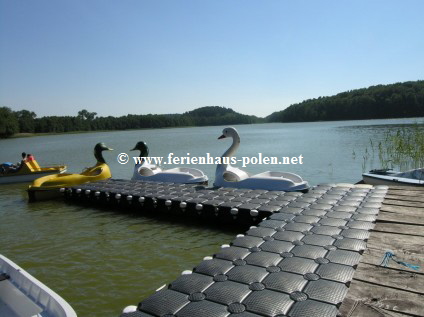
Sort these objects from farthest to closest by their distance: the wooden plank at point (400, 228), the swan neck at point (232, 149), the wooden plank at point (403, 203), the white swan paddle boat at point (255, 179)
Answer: the swan neck at point (232, 149), the white swan paddle boat at point (255, 179), the wooden plank at point (403, 203), the wooden plank at point (400, 228)

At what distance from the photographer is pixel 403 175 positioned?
932cm

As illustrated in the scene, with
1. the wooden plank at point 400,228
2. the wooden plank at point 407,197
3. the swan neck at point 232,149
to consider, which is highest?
the swan neck at point 232,149

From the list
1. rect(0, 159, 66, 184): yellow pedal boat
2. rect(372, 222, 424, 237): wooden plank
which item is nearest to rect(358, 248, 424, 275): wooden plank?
rect(372, 222, 424, 237): wooden plank

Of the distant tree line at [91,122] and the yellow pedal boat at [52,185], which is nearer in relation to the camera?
the yellow pedal boat at [52,185]

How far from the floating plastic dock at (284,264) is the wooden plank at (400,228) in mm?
160

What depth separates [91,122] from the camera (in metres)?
83.2

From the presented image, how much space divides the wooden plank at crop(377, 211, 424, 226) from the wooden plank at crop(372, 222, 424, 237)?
150mm

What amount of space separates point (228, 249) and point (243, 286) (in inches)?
35.5

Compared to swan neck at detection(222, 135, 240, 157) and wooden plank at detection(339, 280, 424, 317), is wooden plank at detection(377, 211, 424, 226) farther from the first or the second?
swan neck at detection(222, 135, 240, 157)

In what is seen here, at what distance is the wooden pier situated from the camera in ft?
8.18

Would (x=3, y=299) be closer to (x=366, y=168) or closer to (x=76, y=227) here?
(x=76, y=227)

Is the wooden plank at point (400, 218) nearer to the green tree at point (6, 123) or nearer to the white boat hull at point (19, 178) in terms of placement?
the white boat hull at point (19, 178)

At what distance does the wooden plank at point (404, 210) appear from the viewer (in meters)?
4.96

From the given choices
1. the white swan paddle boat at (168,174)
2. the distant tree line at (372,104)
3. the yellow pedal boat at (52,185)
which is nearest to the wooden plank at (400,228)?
the white swan paddle boat at (168,174)
